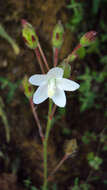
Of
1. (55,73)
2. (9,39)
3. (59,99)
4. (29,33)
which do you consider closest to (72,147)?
(59,99)

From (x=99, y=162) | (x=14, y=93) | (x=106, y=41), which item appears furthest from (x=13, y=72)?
(x=99, y=162)

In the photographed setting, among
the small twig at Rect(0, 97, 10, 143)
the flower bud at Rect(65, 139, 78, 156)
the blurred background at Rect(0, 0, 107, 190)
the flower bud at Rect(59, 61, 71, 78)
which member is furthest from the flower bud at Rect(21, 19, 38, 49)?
the small twig at Rect(0, 97, 10, 143)

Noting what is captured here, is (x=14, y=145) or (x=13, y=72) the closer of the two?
(x=13, y=72)

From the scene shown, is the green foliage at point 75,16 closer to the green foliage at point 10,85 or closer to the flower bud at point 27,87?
the green foliage at point 10,85

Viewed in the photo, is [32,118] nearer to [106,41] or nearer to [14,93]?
[14,93]

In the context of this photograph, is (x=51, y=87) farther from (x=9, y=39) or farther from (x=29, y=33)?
(x=9, y=39)

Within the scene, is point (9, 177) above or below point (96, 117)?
below

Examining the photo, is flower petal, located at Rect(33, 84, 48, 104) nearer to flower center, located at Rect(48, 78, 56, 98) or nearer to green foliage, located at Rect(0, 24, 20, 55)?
flower center, located at Rect(48, 78, 56, 98)
